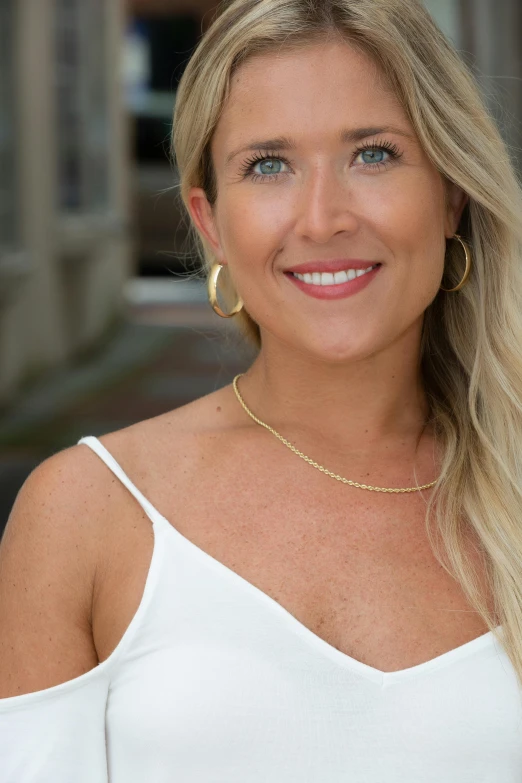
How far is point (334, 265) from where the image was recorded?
1900 millimetres

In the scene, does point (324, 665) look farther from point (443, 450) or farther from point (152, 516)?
point (443, 450)

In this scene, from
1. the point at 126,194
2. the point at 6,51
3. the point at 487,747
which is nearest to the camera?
the point at 487,747

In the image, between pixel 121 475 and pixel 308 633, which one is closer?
pixel 308 633

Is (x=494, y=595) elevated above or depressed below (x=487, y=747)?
above

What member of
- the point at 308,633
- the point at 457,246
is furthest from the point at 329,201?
the point at 308,633

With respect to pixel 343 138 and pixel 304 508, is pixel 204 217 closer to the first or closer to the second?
pixel 343 138

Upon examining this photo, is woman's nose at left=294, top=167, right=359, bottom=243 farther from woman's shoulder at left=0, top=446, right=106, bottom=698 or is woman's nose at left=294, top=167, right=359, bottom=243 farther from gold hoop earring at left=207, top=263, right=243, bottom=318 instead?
woman's shoulder at left=0, top=446, right=106, bottom=698

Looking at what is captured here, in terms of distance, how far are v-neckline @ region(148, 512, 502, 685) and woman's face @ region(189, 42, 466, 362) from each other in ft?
1.17

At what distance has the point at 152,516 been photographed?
1911 millimetres

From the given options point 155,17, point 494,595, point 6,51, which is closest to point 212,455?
point 494,595

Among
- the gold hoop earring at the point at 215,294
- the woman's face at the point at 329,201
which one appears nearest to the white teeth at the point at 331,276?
the woman's face at the point at 329,201

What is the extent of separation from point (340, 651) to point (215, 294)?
0.71 m

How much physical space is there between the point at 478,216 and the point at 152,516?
76 centimetres

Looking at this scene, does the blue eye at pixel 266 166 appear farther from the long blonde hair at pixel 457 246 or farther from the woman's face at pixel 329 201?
the long blonde hair at pixel 457 246
